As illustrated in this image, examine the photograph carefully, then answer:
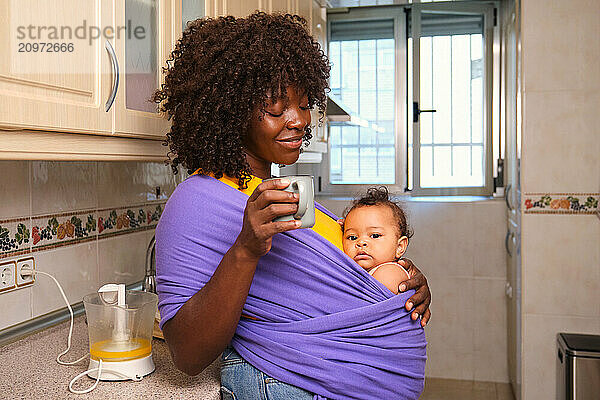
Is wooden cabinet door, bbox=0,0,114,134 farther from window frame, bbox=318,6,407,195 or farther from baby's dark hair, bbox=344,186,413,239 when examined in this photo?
window frame, bbox=318,6,407,195

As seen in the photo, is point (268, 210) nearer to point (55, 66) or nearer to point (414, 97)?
Result: point (55, 66)

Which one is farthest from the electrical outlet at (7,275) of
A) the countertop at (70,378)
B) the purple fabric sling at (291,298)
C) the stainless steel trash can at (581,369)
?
the stainless steel trash can at (581,369)

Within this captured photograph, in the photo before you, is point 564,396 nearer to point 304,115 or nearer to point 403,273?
point 403,273

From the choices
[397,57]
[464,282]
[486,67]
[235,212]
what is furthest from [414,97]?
[235,212]

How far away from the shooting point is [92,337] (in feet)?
4.10

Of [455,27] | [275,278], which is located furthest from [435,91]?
[275,278]

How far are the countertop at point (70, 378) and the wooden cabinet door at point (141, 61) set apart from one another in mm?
484

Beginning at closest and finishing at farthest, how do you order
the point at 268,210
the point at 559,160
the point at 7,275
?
1. the point at 268,210
2. the point at 7,275
3. the point at 559,160

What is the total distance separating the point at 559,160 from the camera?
8.58 ft

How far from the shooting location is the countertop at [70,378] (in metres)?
1.12

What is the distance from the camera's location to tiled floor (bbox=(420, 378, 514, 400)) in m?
3.17

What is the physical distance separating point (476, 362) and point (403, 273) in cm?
239

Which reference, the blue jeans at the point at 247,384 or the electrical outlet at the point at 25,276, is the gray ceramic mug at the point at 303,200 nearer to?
the blue jeans at the point at 247,384

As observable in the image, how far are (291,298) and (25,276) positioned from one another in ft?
2.52
